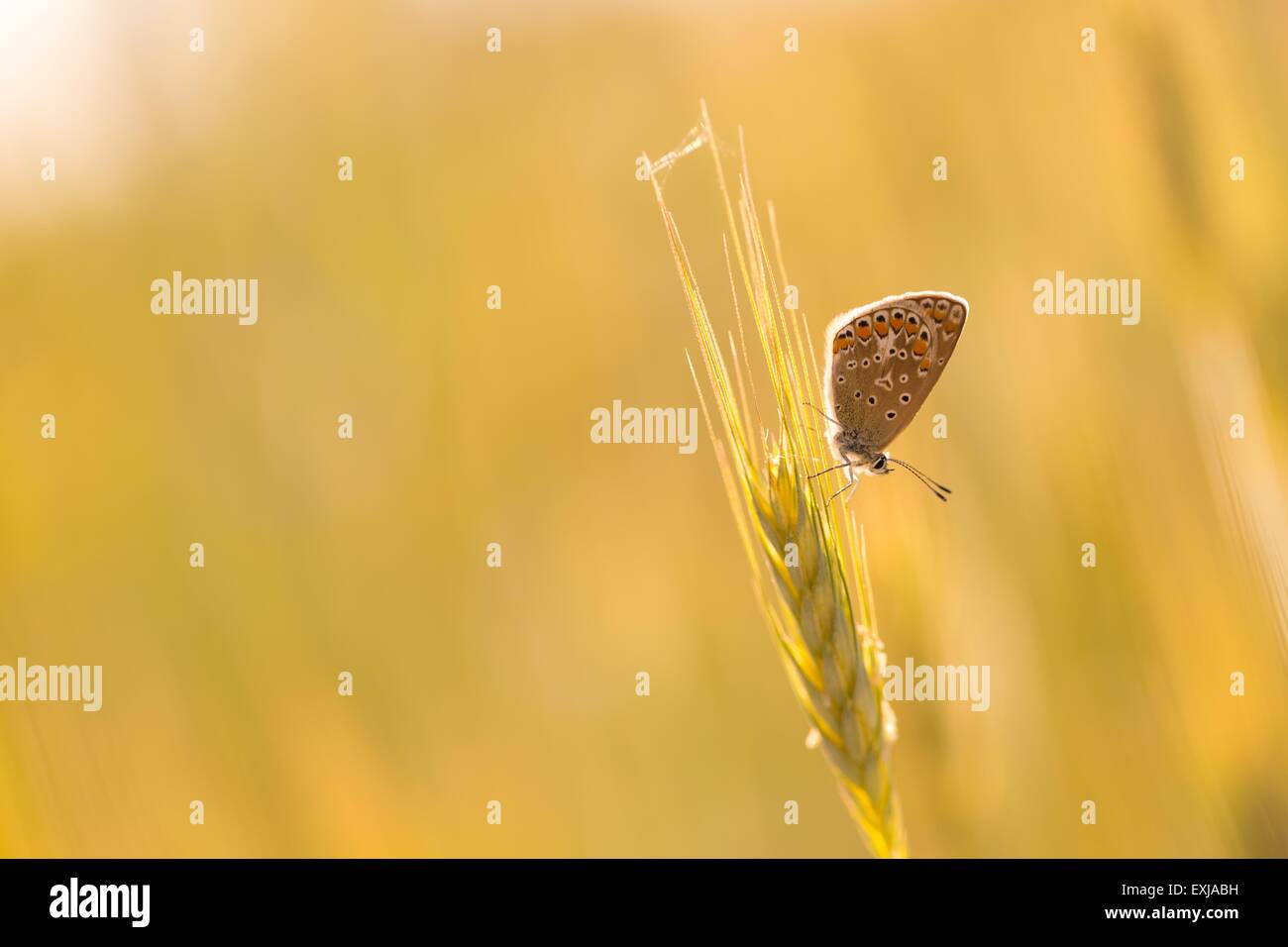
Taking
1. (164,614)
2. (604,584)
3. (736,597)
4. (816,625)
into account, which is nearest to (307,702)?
(164,614)

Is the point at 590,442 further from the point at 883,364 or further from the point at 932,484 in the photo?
the point at 883,364

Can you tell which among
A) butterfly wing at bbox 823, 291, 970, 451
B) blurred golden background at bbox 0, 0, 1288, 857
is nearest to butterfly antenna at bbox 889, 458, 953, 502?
blurred golden background at bbox 0, 0, 1288, 857

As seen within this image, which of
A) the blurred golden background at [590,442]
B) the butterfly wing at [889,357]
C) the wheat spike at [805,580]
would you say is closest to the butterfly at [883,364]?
the butterfly wing at [889,357]

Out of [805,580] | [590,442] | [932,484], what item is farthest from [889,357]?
[590,442]

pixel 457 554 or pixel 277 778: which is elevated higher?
pixel 457 554

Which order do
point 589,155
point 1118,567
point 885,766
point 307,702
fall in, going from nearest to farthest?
1. point 885,766
2. point 1118,567
3. point 307,702
4. point 589,155

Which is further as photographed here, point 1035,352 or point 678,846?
point 678,846

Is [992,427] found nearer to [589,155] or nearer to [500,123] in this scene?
[589,155]
